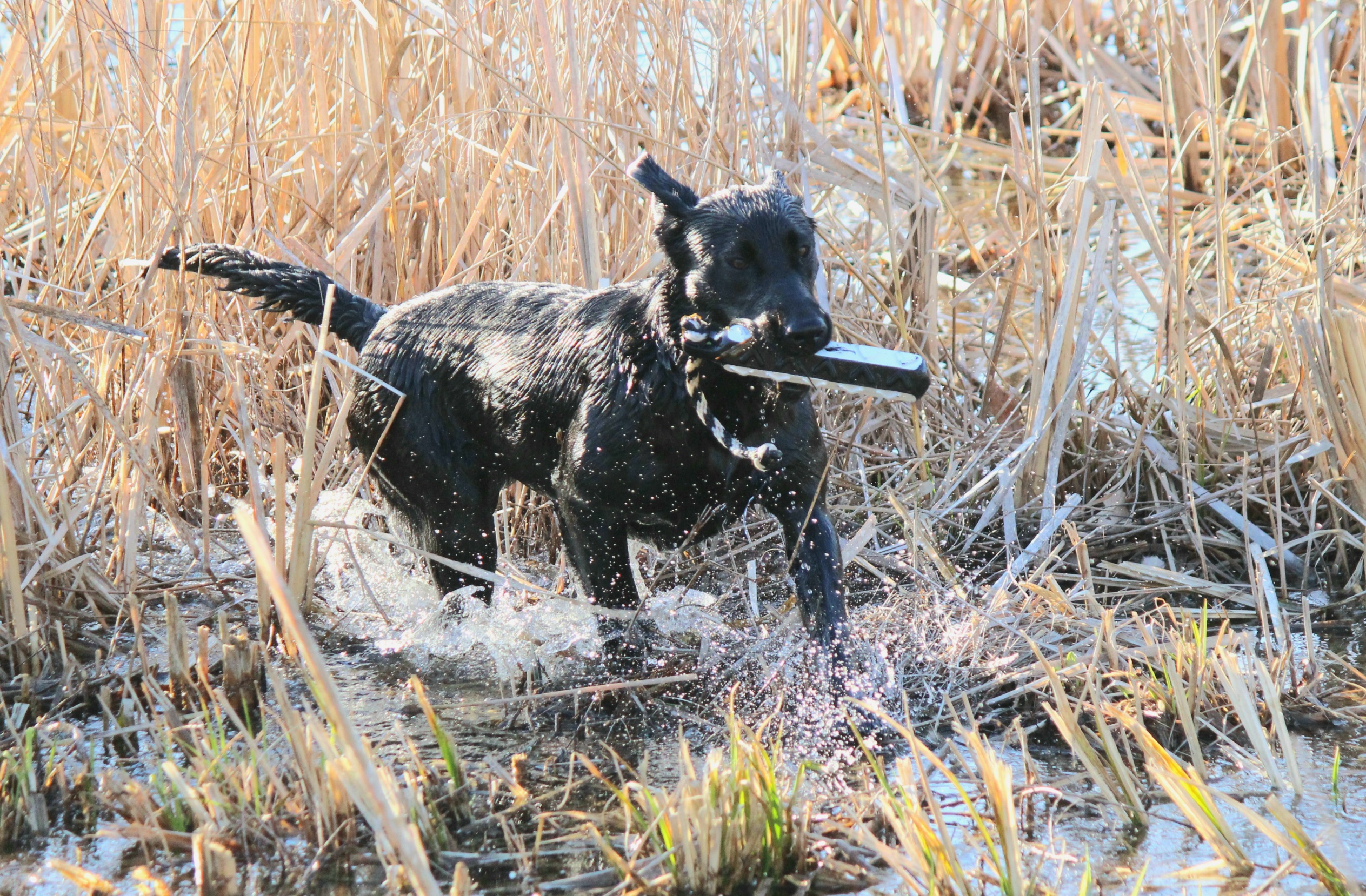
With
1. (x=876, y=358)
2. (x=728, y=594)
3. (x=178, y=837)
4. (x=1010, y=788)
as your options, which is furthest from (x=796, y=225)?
(x=178, y=837)

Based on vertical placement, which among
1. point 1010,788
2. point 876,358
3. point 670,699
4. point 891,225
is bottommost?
point 670,699

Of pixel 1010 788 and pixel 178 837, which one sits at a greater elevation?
pixel 1010 788

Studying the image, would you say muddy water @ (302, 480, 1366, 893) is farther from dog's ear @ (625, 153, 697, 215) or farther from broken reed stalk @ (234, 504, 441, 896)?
dog's ear @ (625, 153, 697, 215)

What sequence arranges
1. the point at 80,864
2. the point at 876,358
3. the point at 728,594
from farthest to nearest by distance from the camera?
the point at 728,594 < the point at 876,358 < the point at 80,864

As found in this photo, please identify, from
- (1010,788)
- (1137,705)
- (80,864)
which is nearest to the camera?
(1010,788)

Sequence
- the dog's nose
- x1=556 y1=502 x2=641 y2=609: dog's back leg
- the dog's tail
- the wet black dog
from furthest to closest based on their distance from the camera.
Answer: the dog's tail < x1=556 y1=502 x2=641 y2=609: dog's back leg < the wet black dog < the dog's nose

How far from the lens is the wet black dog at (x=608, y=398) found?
335cm

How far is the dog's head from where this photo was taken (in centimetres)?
327

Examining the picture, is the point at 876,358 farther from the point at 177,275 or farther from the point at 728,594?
the point at 177,275

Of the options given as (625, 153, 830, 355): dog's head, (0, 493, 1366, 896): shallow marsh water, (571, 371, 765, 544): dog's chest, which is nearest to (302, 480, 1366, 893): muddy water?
(0, 493, 1366, 896): shallow marsh water

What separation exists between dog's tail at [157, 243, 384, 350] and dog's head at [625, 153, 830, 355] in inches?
39.4

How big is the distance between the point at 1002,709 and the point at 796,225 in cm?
119

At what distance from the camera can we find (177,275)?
412 centimetres

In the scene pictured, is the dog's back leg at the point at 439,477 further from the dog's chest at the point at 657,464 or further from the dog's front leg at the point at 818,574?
the dog's front leg at the point at 818,574
